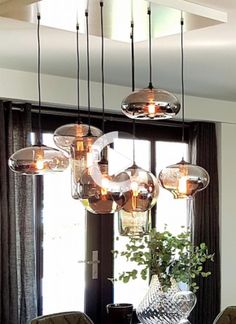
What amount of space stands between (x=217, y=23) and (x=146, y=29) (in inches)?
15.1

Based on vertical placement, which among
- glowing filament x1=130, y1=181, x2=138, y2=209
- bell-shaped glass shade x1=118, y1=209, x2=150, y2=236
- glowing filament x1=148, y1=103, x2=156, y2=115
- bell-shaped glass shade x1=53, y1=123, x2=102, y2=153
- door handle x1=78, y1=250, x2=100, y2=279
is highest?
glowing filament x1=148, y1=103, x2=156, y2=115

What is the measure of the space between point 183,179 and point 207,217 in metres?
3.16

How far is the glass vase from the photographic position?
3.69 meters

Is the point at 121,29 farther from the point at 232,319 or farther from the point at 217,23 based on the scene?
the point at 232,319

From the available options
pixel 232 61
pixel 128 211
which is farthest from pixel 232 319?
pixel 232 61

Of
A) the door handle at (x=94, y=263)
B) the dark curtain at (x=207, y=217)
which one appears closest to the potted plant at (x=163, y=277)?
the door handle at (x=94, y=263)

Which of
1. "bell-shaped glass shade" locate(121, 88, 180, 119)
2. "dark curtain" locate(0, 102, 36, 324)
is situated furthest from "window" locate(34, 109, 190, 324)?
"bell-shaped glass shade" locate(121, 88, 180, 119)

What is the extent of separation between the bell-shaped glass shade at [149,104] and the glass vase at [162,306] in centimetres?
122

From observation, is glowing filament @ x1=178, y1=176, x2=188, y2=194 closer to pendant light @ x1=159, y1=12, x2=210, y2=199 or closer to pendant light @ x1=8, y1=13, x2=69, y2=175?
pendant light @ x1=159, y1=12, x2=210, y2=199

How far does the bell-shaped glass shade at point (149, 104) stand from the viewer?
9.50ft

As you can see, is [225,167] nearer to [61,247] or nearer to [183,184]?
[61,247]

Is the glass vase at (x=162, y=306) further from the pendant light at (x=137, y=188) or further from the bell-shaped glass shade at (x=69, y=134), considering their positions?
the bell-shaped glass shade at (x=69, y=134)

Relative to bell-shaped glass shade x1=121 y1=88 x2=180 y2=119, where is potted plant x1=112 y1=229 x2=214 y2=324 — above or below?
below

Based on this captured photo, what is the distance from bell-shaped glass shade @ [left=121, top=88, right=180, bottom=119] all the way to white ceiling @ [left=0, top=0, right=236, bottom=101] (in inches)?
20.4
